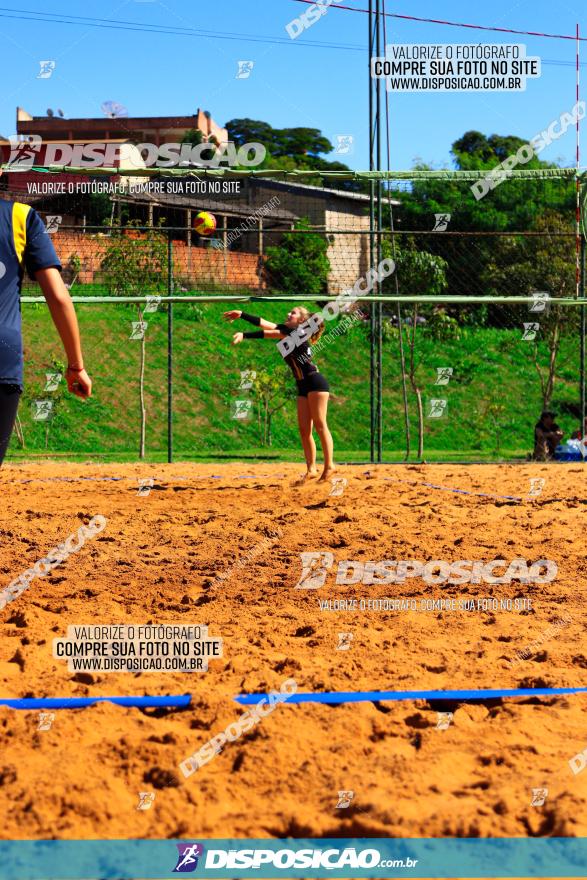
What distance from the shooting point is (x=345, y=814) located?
2.78 metres

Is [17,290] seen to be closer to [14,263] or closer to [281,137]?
[14,263]

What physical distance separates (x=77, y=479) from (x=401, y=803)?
8.77 metres

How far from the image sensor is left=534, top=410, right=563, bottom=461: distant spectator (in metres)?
15.3

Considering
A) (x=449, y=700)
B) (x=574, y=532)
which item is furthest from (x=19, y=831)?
(x=574, y=532)

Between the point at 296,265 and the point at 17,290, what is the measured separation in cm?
1577

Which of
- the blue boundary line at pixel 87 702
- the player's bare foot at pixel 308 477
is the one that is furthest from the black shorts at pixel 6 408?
the player's bare foot at pixel 308 477

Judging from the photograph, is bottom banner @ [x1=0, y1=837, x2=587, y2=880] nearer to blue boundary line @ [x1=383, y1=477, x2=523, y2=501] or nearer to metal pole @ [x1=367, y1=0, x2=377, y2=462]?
blue boundary line @ [x1=383, y1=477, x2=523, y2=501]

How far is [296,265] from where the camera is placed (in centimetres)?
1939

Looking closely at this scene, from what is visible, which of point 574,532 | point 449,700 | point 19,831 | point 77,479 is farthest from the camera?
point 77,479

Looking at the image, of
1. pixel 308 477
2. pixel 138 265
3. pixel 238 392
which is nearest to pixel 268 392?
pixel 238 392

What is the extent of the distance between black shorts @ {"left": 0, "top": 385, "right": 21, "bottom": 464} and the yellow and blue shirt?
1.3 inches

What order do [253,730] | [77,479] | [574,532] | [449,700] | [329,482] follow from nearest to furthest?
[253,730]
[449,700]
[574,532]
[329,482]
[77,479]

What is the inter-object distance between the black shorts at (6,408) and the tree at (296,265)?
1523 cm

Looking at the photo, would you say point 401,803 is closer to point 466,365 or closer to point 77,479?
point 77,479
